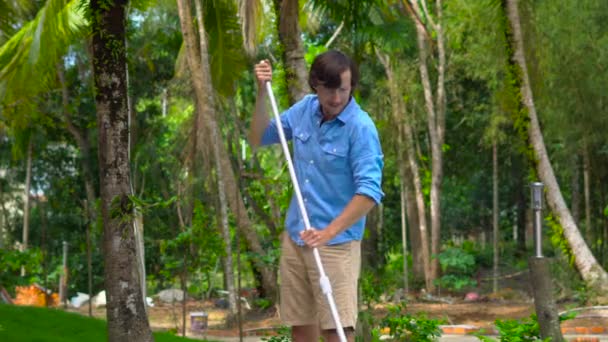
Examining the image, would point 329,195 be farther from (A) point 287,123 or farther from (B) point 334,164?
(A) point 287,123

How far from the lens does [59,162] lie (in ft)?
89.2

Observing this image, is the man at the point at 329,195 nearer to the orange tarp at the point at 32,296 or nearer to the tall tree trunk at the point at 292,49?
the tall tree trunk at the point at 292,49

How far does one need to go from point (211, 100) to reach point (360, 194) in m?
10.7

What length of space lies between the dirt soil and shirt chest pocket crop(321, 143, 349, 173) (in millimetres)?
10976

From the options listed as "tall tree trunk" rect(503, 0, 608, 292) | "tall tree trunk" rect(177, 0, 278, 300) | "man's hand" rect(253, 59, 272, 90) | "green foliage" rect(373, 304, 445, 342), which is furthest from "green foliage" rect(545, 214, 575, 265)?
"man's hand" rect(253, 59, 272, 90)

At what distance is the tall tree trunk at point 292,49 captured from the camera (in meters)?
8.93

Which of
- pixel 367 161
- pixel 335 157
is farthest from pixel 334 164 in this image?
pixel 367 161

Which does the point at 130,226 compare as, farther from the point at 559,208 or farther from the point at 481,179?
the point at 481,179

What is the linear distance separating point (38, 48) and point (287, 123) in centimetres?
630

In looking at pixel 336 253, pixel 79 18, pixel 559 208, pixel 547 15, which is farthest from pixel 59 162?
pixel 336 253

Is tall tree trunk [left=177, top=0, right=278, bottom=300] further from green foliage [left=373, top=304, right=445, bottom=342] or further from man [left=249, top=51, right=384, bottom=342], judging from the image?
man [left=249, top=51, right=384, bottom=342]

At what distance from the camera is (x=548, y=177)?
52.9 feet

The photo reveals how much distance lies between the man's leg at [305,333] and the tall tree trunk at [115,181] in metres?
2.86

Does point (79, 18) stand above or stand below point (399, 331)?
above
